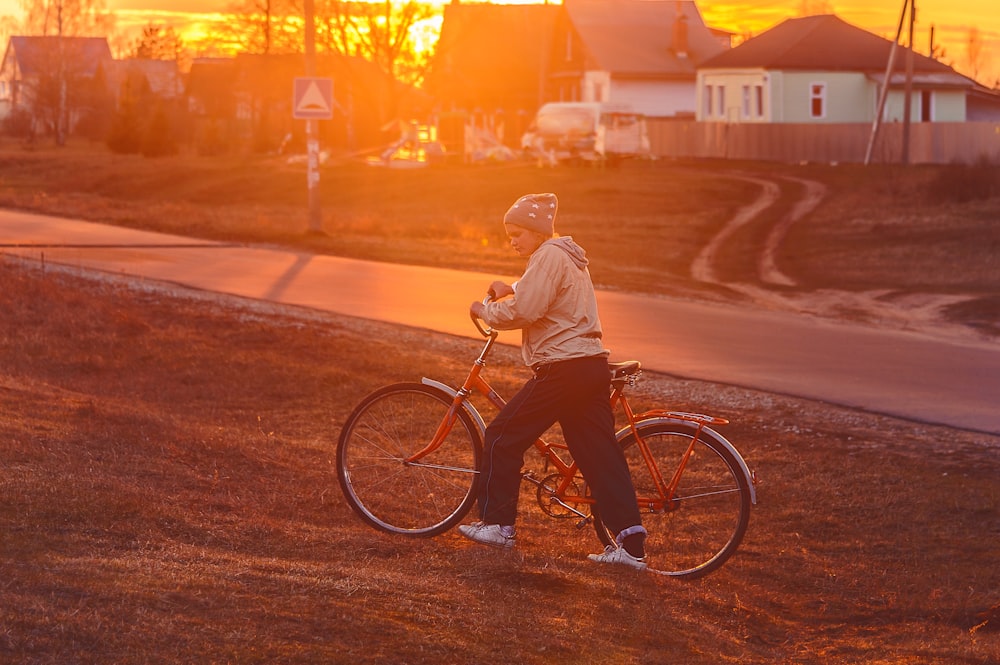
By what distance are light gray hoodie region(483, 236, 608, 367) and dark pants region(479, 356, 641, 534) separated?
0.21ft

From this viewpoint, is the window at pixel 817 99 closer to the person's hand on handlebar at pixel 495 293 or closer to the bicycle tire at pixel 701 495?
the bicycle tire at pixel 701 495

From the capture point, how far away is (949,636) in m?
5.52

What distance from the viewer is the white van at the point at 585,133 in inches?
2265

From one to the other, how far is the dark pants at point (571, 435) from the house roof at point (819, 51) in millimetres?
57843

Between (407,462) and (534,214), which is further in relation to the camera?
(407,462)

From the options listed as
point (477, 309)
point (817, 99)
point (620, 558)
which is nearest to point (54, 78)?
point (817, 99)

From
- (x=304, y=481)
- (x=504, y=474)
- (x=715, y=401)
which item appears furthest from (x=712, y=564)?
(x=715, y=401)

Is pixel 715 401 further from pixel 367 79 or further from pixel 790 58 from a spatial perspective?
pixel 367 79

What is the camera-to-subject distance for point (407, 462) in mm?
6492

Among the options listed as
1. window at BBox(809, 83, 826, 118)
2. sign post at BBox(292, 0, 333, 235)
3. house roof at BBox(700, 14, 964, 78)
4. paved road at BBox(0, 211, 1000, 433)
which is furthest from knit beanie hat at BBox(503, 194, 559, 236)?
window at BBox(809, 83, 826, 118)

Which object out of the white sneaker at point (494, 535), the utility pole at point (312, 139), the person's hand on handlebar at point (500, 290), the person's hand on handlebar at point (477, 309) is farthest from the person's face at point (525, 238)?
the utility pole at point (312, 139)

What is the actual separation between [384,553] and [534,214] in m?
1.57

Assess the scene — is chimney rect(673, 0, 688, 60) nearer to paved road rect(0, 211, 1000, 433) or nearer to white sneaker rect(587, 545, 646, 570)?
paved road rect(0, 211, 1000, 433)

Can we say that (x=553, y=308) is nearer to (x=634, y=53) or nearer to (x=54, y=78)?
(x=634, y=53)
